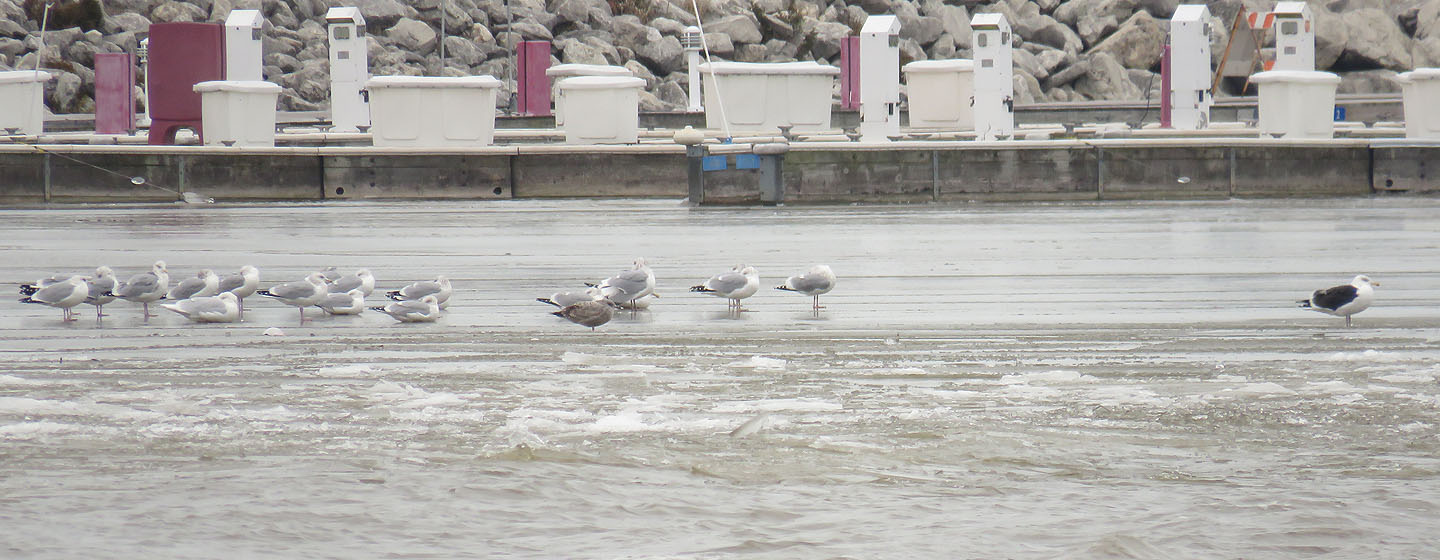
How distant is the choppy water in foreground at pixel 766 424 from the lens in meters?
5.22

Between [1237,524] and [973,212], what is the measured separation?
1295 cm

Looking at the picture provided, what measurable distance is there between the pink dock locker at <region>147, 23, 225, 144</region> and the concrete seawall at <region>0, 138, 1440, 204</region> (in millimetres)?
2769

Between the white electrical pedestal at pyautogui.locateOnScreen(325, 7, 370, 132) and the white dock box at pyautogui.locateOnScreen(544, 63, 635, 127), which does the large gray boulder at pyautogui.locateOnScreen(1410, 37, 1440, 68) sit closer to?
the white dock box at pyautogui.locateOnScreen(544, 63, 635, 127)

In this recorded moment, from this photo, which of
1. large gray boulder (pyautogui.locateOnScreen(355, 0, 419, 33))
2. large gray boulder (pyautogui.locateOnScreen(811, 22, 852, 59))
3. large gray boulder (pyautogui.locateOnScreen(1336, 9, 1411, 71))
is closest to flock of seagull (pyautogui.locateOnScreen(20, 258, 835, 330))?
large gray boulder (pyautogui.locateOnScreen(355, 0, 419, 33))

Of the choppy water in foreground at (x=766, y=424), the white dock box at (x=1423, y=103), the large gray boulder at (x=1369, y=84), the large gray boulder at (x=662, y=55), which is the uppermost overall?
the large gray boulder at (x=662, y=55)

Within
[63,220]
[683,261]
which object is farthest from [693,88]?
[683,261]

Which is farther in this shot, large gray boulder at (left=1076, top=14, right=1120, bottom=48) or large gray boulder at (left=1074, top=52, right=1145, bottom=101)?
large gray boulder at (left=1076, top=14, right=1120, bottom=48)

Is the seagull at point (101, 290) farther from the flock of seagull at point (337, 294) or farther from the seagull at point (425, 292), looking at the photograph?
the seagull at point (425, 292)

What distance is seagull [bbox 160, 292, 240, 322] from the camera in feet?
31.4

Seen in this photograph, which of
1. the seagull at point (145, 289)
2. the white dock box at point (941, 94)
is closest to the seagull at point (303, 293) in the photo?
the seagull at point (145, 289)

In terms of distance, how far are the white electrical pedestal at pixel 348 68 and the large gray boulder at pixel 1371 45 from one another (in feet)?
92.6

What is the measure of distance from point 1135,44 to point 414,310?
123 feet

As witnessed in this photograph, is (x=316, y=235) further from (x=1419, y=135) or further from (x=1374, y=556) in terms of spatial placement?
(x=1419, y=135)

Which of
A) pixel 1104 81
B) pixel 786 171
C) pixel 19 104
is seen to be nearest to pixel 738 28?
pixel 1104 81
